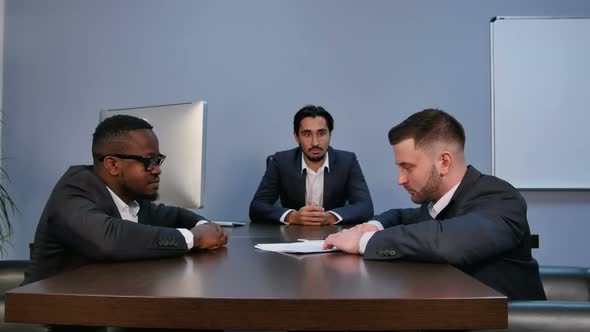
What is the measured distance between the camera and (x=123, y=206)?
6.15 ft

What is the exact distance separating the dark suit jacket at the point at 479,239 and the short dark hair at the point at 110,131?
3.04 feet

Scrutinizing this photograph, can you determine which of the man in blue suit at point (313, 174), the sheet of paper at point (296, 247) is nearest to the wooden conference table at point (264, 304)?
the sheet of paper at point (296, 247)

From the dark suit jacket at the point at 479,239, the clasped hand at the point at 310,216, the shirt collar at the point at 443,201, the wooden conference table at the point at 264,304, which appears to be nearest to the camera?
the wooden conference table at the point at 264,304

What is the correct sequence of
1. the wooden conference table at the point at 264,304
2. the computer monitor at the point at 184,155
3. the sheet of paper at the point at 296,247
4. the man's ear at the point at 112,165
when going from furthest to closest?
the computer monitor at the point at 184,155
the man's ear at the point at 112,165
the sheet of paper at the point at 296,247
the wooden conference table at the point at 264,304

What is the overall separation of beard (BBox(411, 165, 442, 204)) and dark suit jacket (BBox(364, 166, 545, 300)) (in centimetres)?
9

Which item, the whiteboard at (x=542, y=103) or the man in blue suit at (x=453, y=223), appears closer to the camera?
the man in blue suit at (x=453, y=223)

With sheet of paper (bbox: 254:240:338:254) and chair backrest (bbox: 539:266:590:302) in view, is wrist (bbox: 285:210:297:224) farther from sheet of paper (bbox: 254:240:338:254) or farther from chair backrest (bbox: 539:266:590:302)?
chair backrest (bbox: 539:266:590:302)

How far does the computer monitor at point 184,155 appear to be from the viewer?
236 cm

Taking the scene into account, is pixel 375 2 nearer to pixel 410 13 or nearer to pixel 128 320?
pixel 410 13

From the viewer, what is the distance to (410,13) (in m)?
4.32

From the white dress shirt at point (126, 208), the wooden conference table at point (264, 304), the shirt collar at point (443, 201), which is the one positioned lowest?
the wooden conference table at point (264, 304)

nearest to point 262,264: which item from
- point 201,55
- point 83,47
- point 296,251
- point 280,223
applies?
point 296,251

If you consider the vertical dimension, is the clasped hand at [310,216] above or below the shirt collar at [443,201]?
below

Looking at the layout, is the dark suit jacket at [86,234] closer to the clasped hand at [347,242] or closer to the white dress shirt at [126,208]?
the white dress shirt at [126,208]
